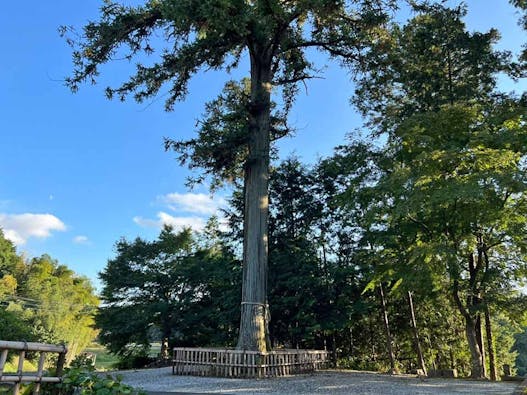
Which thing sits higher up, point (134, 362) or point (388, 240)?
point (388, 240)

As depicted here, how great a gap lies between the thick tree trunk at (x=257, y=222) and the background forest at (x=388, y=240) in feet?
2.72

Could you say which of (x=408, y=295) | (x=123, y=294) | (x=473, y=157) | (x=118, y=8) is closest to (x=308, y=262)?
(x=408, y=295)

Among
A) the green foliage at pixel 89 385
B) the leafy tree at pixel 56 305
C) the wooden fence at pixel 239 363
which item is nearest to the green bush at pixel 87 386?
the green foliage at pixel 89 385

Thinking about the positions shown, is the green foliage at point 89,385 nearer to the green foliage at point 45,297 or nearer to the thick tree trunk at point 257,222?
the thick tree trunk at point 257,222

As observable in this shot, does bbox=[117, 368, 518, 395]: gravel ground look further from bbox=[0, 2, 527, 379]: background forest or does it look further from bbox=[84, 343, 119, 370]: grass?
bbox=[84, 343, 119, 370]: grass

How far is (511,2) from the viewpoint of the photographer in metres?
9.48

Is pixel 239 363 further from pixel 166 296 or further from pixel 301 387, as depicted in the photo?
pixel 166 296

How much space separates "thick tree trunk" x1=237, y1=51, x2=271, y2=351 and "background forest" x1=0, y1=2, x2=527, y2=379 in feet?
2.72

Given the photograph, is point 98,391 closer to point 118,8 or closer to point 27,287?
point 118,8

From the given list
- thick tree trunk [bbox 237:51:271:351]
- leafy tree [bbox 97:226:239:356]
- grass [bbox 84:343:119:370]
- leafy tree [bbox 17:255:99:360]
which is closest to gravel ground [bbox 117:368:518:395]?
thick tree trunk [bbox 237:51:271:351]

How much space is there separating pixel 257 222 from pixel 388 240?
3.71 m

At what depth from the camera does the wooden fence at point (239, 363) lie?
9.23 metres

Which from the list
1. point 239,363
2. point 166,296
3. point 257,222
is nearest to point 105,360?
point 166,296

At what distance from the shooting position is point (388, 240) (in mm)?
10930
